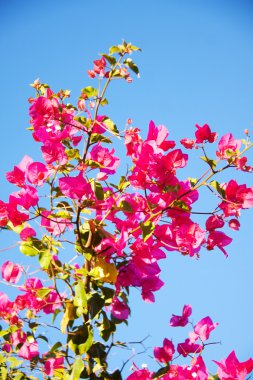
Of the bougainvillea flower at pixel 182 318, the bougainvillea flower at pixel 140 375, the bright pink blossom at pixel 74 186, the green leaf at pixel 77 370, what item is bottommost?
the bougainvillea flower at pixel 140 375

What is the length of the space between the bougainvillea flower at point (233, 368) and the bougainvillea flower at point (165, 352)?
35cm

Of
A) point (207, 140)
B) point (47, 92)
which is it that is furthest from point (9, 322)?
point (207, 140)

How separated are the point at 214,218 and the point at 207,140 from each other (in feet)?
0.94

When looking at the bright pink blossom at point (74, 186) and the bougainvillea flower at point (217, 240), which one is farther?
the bougainvillea flower at point (217, 240)

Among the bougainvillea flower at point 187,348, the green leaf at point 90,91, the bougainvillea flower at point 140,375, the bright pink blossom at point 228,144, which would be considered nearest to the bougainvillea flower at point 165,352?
the bougainvillea flower at point 187,348

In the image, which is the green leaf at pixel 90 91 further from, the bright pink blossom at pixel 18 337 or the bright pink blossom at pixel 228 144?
the bright pink blossom at pixel 18 337

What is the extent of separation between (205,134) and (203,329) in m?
0.78

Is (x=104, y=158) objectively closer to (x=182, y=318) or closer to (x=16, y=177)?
(x=16, y=177)

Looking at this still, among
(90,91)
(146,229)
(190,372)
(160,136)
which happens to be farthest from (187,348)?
(90,91)

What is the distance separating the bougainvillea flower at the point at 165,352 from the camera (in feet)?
5.30

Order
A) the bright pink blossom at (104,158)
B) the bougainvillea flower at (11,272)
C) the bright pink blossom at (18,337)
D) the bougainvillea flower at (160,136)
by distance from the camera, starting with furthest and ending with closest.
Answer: the bright pink blossom at (18,337) → the bougainvillea flower at (11,272) → the bright pink blossom at (104,158) → the bougainvillea flower at (160,136)

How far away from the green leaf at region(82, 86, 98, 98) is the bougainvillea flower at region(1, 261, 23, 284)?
76 centimetres

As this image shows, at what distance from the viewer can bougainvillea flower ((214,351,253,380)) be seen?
1.26m

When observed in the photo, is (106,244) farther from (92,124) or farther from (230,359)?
(230,359)
